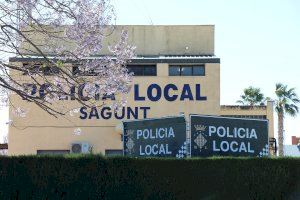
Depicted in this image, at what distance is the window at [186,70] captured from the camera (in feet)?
93.6

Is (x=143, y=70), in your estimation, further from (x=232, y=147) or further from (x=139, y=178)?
(x=139, y=178)

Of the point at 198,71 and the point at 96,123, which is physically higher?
the point at 198,71

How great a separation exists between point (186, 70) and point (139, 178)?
14.9 m

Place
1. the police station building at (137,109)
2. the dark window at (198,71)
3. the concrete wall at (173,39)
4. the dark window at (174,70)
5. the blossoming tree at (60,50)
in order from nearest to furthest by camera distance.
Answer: the blossoming tree at (60,50)
the police station building at (137,109)
the dark window at (198,71)
the dark window at (174,70)
the concrete wall at (173,39)

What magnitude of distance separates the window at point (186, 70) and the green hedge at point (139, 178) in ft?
46.4

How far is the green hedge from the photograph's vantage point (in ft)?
45.9

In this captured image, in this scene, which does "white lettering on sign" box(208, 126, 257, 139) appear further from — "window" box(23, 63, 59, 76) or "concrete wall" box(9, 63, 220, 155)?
"concrete wall" box(9, 63, 220, 155)

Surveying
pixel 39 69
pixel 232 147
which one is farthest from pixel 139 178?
pixel 39 69

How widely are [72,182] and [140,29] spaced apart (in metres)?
16.1

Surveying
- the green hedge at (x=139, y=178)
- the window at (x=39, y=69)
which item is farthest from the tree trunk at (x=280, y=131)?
the window at (x=39, y=69)

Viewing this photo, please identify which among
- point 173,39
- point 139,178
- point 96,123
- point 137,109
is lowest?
point 139,178

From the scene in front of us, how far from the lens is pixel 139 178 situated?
14.2 meters

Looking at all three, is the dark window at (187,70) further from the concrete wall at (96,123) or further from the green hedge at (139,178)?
the green hedge at (139,178)

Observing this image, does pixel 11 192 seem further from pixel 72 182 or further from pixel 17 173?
pixel 72 182
